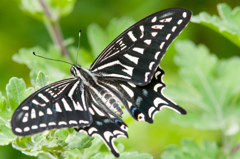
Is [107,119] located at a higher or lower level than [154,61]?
lower

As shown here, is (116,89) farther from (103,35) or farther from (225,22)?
(103,35)

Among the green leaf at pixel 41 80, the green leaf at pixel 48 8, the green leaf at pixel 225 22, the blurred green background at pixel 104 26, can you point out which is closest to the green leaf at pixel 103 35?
the green leaf at pixel 48 8

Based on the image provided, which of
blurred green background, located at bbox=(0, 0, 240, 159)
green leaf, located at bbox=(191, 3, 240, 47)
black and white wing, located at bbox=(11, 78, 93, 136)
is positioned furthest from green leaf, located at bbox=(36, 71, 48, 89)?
blurred green background, located at bbox=(0, 0, 240, 159)

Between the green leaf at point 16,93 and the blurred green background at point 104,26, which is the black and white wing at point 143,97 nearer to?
the green leaf at point 16,93

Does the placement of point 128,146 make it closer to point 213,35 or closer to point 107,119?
point 107,119

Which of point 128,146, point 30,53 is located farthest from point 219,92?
point 30,53

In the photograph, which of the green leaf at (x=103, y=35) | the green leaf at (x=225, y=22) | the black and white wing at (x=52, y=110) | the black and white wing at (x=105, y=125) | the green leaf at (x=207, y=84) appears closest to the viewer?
the black and white wing at (x=52, y=110)

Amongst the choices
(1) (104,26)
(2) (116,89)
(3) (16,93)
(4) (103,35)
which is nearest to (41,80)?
(3) (16,93)
